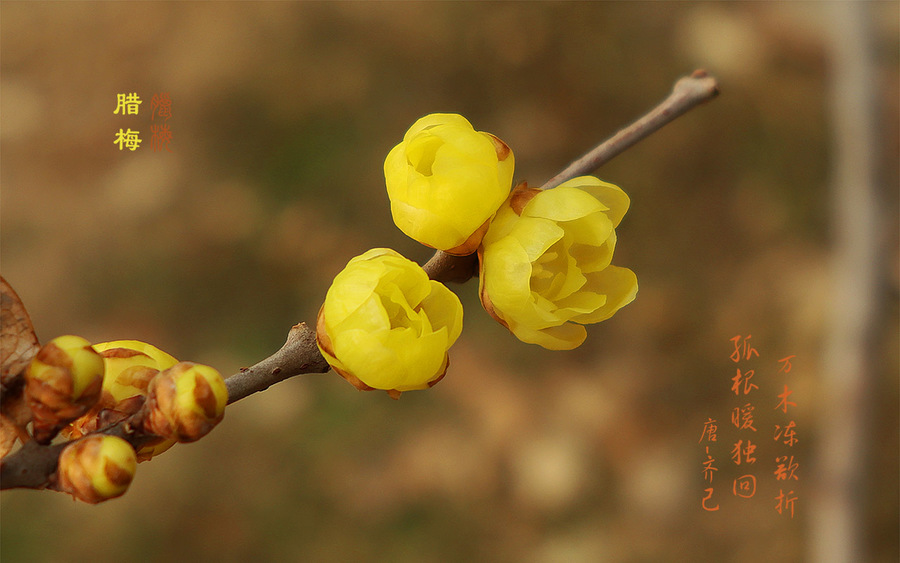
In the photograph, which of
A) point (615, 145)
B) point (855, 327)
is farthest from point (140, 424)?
point (855, 327)

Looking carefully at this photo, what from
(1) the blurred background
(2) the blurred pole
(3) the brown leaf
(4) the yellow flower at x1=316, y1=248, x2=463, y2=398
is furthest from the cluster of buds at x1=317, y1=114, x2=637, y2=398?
(1) the blurred background

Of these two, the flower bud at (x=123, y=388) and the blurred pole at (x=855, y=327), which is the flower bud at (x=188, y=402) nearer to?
the flower bud at (x=123, y=388)

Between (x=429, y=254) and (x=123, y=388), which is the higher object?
(x=429, y=254)

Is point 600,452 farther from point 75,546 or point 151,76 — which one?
point 151,76

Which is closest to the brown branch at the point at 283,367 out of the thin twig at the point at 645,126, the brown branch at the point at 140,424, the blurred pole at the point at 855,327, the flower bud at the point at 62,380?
the brown branch at the point at 140,424

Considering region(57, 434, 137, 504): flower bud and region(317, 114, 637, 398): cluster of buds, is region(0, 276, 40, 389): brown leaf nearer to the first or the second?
region(57, 434, 137, 504): flower bud

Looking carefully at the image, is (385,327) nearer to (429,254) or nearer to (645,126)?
(645,126)
